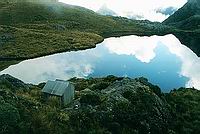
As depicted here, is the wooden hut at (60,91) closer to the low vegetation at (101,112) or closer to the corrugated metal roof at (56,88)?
the corrugated metal roof at (56,88)

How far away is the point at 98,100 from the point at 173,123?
31.3ft

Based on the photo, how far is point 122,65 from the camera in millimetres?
121562

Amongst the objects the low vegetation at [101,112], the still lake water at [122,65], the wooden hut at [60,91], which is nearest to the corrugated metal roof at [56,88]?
the wooden hut at [60,91]

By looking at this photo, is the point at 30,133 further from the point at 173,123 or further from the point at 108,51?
the point at 108,51

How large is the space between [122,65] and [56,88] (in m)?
80.5

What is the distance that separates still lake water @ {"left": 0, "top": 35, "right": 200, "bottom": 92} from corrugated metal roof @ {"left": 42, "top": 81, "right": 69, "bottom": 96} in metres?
49.5

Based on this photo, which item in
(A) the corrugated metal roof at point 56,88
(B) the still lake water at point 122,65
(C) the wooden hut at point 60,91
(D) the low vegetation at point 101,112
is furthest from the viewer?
(B) the still lake water at point 122,65

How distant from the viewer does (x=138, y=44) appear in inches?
6841

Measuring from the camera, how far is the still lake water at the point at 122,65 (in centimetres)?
10075

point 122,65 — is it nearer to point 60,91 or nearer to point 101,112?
point 60,91

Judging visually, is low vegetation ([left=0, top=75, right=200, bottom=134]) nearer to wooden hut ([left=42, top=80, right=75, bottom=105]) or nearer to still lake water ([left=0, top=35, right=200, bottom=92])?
wooden hut ([left=42, top=80, right=75, bottom=105])

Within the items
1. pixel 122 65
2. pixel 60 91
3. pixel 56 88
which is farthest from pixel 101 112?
pixel 122 65

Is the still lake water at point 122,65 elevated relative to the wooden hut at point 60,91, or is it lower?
lower

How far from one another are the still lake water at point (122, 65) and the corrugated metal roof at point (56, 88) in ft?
162
